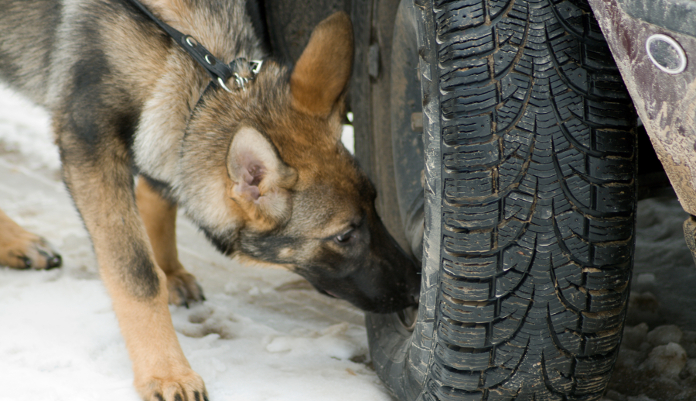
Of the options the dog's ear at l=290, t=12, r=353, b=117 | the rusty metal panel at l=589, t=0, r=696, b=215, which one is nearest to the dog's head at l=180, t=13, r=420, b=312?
the dog's ear at l=290, t=12, r=353, b=117

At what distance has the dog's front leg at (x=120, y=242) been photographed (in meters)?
2.22

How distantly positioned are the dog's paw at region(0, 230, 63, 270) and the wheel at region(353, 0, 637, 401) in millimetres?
2408

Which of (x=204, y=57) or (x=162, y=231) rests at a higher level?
(x=204, y=57)

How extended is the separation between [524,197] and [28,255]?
277 cm

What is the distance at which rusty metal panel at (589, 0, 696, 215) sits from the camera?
3.27 ft

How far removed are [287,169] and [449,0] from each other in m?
0.90

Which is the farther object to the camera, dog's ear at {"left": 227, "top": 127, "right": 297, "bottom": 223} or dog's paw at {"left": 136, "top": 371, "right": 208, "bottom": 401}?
dog's paw at {"left": 136, "top": 371, "right": 208, "bottom": 401}

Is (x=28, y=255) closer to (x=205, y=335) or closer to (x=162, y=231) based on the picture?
(x=162, y=231)

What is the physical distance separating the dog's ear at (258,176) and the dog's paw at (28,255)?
155cm

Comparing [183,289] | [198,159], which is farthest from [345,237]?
[183,289]

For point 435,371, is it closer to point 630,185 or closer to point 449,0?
point 630,185

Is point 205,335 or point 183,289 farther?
point 183,289

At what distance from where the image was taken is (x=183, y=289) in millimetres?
2879

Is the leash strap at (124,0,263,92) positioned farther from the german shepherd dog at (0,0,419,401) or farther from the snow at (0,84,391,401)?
the snow at (0,84,391,401)
